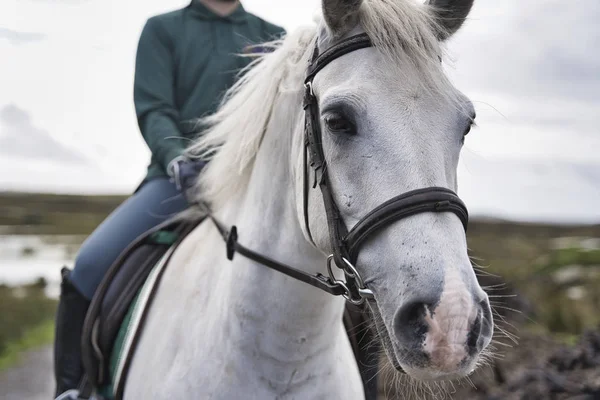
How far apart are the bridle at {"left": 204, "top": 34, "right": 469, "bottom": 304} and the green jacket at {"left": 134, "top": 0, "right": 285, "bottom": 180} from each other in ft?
5.22

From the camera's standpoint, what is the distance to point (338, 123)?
7.40 feet

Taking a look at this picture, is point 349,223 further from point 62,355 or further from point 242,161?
point 62,355

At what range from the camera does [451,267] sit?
1.90 m

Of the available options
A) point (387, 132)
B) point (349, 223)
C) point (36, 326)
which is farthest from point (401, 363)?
point (36, 326)

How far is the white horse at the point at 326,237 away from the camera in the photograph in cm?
196

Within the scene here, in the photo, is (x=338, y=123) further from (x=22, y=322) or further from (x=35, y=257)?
(x=35, y=257)

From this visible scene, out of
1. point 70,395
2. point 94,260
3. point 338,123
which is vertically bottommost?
point 70,395


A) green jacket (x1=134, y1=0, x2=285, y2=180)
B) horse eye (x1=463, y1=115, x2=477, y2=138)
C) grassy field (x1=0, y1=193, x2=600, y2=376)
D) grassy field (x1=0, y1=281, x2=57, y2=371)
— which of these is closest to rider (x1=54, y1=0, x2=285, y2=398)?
green jacket (x1=134, y1=0, x2=285, y2=180)

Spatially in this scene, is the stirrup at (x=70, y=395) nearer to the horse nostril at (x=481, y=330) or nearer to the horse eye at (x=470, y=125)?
the horse nostril at (x=481, y=330)

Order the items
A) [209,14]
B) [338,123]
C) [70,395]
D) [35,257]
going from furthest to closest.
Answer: [35,257]
[209,14]
[70,395]
[338,123]

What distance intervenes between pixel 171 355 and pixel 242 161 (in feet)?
3.40

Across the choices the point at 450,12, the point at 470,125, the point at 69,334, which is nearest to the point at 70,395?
the point at 69,334

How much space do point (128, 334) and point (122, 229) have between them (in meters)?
0.71

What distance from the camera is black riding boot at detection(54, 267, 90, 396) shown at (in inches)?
149
